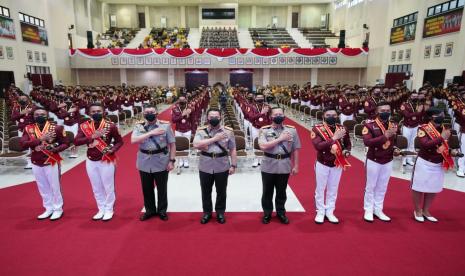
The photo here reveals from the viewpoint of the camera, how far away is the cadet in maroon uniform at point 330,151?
3850 millimetres

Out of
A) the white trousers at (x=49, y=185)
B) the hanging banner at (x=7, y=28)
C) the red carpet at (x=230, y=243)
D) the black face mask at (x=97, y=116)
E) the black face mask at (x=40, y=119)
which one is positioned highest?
the hanging banner at (x=7, y=28)

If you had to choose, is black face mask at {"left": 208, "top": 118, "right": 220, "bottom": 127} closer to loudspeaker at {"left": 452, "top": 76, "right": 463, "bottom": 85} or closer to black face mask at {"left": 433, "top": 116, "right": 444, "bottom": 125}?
black face mask at {"left": 433, "top": 116, "right": 444, "bottom": 125}

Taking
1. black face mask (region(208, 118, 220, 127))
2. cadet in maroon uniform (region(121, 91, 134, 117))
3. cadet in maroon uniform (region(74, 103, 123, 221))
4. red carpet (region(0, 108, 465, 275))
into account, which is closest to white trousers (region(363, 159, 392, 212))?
red carpet (region(0, 108, 465, 275))

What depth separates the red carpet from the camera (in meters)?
3.23

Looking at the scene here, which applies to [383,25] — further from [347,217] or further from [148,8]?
[148,8]

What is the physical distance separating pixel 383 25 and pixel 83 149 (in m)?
20.5

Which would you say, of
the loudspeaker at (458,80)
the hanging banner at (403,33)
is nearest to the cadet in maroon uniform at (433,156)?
the loudspeaker at (458,80)

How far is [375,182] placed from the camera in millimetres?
4125

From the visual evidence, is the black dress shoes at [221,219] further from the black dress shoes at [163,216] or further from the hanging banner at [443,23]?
the hanging banner at [443,23]

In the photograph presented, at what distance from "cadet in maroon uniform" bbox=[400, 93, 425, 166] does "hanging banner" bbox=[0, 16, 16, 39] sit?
63.1 ft

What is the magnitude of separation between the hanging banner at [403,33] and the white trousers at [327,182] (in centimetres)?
1706

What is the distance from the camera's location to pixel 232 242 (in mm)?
3742

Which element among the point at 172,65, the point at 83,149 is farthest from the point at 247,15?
the point at 83,149

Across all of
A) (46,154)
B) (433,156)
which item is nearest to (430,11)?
(433,156)
